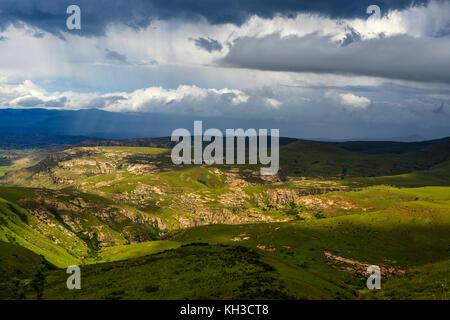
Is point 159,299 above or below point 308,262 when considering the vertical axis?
above

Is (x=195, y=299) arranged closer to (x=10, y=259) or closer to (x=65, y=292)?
(x=65, y=292)

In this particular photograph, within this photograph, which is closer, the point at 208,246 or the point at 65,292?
the point at 65,292

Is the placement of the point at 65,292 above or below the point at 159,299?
below

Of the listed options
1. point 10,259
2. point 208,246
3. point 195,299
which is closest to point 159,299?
point 195,299
